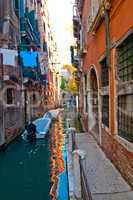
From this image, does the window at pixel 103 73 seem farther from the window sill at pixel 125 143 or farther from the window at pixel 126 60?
the window sill at pixel 125 143

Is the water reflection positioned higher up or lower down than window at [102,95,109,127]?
lower down

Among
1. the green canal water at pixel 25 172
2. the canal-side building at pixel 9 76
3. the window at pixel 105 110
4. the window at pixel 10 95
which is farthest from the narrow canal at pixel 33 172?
the window at pixel 10 95

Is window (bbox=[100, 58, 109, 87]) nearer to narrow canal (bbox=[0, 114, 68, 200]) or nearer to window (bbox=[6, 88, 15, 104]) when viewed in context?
narrow canal (bbox=[0, 114, 68, 200])

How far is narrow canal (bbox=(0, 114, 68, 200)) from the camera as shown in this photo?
881 cm

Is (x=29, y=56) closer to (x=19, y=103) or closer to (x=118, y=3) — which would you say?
(x=19, y=103)

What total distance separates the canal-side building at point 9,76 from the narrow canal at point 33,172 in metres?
1.37

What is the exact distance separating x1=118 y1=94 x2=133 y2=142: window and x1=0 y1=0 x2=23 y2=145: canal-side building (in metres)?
8.59

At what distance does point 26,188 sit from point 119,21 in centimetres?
521

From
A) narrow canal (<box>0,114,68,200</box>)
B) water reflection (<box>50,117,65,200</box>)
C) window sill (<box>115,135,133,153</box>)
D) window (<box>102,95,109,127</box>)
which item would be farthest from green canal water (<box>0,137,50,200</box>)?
window (<box>102,95,109,127</box>)

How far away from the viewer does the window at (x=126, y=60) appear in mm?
6791

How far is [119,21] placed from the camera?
740 cm

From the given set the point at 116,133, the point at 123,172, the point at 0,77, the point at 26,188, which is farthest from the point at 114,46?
the point at 0,77

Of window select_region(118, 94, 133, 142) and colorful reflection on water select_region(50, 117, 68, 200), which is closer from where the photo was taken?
window select_region(118, 94, 133, 142)

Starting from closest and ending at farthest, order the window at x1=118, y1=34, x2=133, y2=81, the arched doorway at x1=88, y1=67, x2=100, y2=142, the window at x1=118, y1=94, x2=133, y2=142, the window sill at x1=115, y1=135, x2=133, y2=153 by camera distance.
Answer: the window sill at x1=115, y1=135, x2=133, y2=153
the window at x1=118, y1=34, x2=133, y2=81
the window at x1=118, y1=94, x2=133, y2=142
the arched doorway at x1=88, y1=67, x2=100, y2=142
